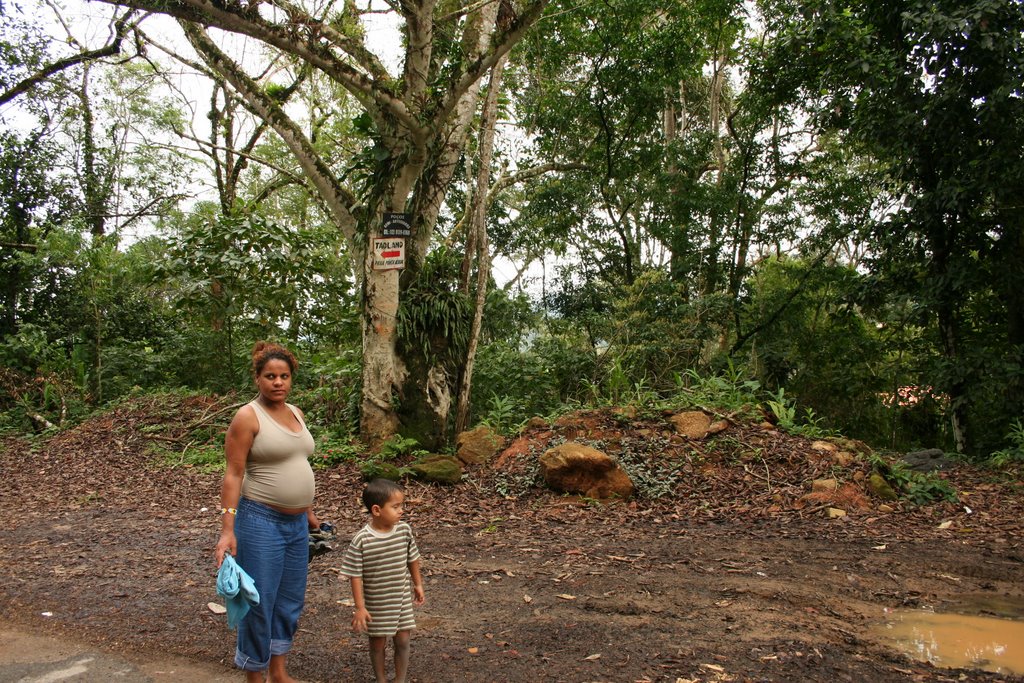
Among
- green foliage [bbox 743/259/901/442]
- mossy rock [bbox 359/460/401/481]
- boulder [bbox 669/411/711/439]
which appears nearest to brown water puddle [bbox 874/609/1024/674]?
boulder [bbox 669/411/711/439]

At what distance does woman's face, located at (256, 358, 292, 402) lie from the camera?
352cm

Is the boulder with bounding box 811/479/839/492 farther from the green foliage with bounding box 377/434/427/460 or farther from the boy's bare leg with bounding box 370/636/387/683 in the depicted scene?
the boy's bare leg with bounding box 370/636/387/683

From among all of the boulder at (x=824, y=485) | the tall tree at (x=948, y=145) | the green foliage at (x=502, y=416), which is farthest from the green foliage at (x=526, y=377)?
the tall tree at (x=948, y=145)

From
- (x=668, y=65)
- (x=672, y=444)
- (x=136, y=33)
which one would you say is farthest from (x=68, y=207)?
(x=672, y=444)

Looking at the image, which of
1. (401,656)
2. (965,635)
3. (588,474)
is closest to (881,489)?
(588,474)

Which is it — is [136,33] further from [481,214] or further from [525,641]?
[525,641]

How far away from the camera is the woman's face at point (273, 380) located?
3521 mm

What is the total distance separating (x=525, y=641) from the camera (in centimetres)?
432

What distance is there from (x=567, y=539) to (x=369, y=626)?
339 centimetres

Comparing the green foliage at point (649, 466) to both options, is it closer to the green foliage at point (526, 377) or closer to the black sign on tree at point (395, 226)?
the green foliage at point (526, 377)

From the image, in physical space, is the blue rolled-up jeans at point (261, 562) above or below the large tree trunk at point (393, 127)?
below

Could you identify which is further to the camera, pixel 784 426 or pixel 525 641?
pixel 784 426

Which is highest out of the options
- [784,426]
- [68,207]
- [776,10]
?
[776,10]

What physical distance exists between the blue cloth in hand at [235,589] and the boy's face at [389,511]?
60 centimetres
